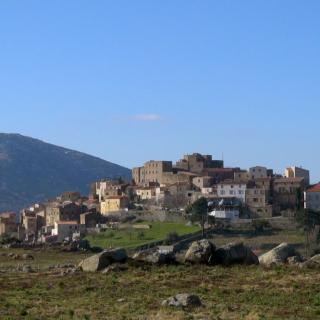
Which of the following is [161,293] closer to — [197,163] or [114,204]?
[114,204]

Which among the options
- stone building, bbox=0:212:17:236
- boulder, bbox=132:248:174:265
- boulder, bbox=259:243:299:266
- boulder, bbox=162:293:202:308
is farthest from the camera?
stone building, bbox=0:212:17:236

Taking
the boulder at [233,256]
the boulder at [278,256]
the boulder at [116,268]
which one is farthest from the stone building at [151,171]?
the boulder at [116,268]

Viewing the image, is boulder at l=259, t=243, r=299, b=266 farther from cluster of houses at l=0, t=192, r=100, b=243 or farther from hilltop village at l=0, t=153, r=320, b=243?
cluster of houses at l=0, t=192, r=100, b=243

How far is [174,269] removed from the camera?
36.6 m

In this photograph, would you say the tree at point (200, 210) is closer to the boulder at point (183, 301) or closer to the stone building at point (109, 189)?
the stone building at point (109, 189)

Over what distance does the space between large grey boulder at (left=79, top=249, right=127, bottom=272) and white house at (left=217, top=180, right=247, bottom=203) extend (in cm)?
9157

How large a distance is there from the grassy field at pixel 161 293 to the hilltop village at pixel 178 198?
7426cm

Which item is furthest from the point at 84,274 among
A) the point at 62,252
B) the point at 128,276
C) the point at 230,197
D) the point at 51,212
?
the point at 51,212

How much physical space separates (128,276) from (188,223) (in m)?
81.4

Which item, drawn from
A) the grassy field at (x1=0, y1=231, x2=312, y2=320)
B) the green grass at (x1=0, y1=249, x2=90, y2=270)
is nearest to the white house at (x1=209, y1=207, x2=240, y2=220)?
A: the green grass at (x1=0, y1=249, x2=90, y2=270)

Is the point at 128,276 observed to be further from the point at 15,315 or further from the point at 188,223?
the point at 188,223

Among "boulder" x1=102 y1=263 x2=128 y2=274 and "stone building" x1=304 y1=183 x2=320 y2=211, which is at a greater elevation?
"stone building" x1=304 y1=183 x2=320 y2=211

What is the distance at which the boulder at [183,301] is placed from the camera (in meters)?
25.5

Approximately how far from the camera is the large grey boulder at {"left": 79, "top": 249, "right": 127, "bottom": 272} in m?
37.2
